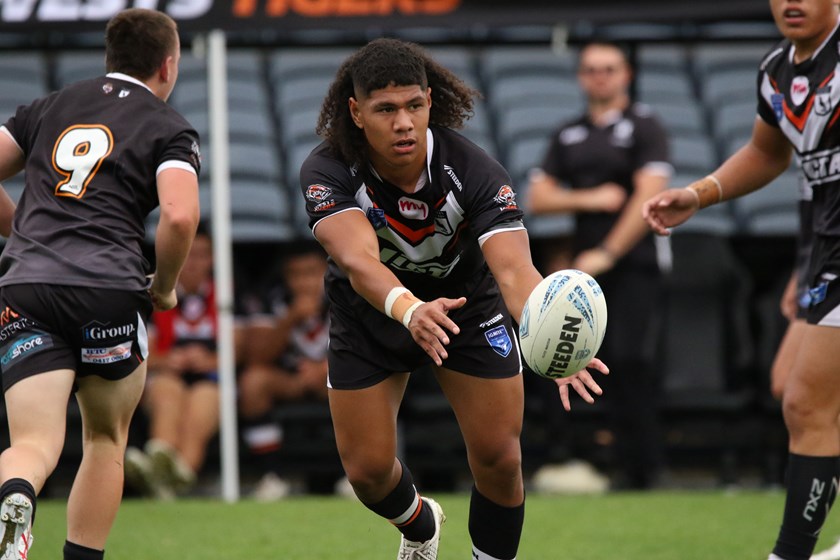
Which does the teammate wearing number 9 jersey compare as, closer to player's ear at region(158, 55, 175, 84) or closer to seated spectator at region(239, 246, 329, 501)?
player's ear at region(158, 55, 175, 84)

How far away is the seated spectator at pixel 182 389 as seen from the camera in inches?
332

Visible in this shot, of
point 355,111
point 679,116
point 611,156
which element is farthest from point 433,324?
point 679,116

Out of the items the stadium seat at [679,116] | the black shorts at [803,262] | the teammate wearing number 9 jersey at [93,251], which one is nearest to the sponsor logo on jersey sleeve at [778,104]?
the black shorts at [803,262]

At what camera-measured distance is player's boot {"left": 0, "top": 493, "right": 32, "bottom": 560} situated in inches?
154

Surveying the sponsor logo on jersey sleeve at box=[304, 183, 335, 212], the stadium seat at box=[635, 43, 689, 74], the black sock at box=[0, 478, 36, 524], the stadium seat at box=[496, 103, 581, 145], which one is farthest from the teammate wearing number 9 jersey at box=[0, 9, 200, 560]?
the stadium seat at box=[635, 43, 689, 74]

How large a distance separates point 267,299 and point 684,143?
3.76 m

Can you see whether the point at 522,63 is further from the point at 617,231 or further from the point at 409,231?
the point at 409,231

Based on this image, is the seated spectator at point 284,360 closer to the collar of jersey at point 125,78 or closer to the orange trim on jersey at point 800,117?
the collar of jersey at point 125,78

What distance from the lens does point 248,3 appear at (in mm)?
7730

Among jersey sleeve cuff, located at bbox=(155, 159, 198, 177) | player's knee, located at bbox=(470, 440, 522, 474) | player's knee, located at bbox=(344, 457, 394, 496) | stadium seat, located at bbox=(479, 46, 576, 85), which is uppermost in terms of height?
jersey sleeve cuff, located at bbox=(155, 159, 198, 177)

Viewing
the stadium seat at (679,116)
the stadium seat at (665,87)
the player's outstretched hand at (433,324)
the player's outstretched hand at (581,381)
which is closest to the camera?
the player's outstretched hand at (433,324)

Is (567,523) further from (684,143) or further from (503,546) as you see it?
(684,143)

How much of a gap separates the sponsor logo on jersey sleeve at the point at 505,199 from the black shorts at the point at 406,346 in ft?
1.68

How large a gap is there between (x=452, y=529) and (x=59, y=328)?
121 inches
